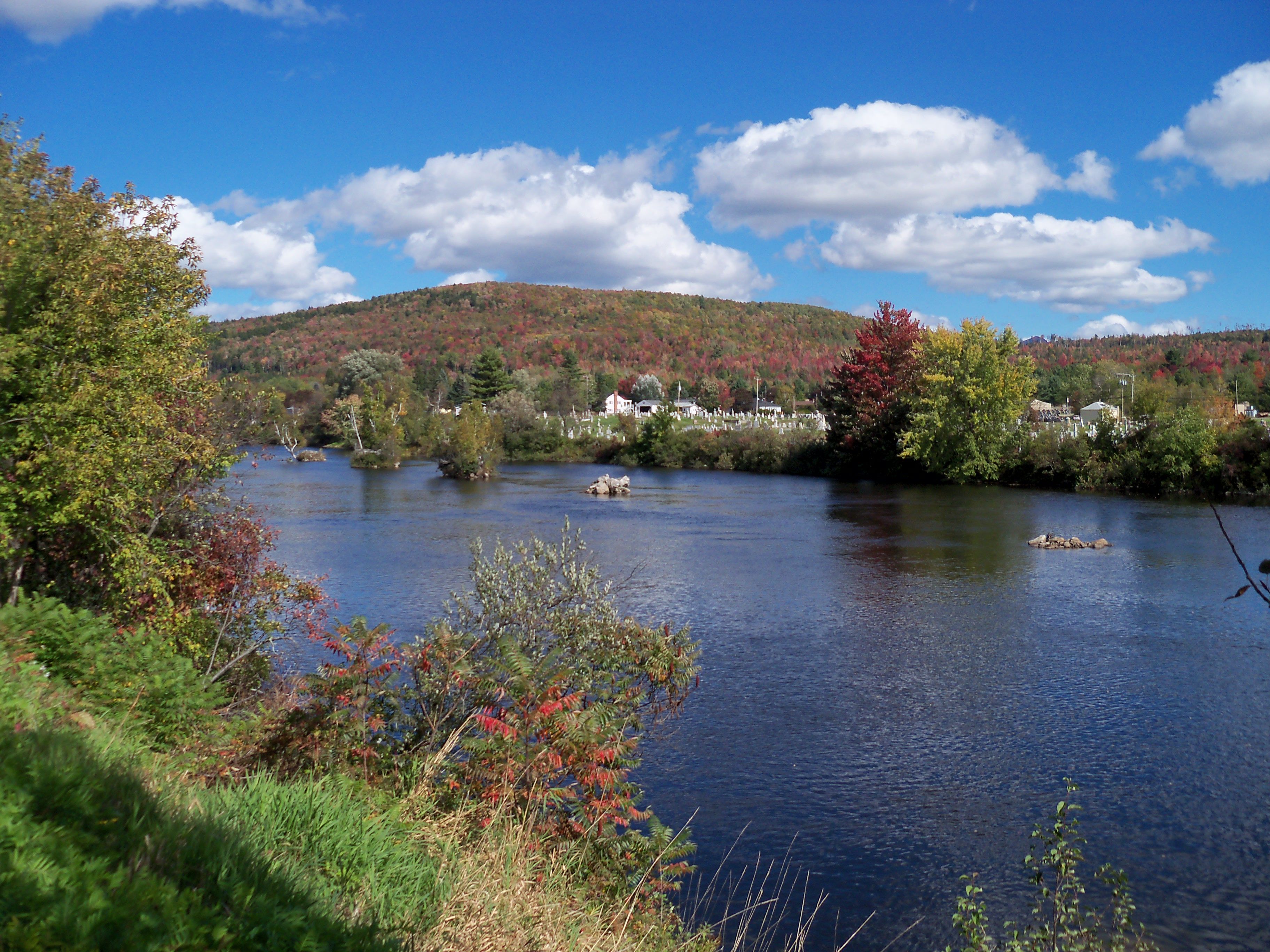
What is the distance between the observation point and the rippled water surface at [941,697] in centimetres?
968

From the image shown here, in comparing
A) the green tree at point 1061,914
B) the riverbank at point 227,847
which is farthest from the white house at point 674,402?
the riverbank at point 227,847

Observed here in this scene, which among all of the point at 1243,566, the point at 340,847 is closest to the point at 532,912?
the point at 340,847

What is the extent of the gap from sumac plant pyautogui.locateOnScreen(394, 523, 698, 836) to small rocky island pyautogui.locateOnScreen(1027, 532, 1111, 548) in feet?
70.6

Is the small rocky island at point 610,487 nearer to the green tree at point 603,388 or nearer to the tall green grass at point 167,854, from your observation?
the tall green grass at point 167,854

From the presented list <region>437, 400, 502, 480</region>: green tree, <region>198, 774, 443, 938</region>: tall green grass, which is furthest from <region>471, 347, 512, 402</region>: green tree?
<region>198, 774, 443, 938</region>: tall green grass

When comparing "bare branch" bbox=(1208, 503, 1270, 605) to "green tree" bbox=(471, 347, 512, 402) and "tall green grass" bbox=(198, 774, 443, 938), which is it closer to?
"tall green grass" bbox=(198, 774, 443, 938)

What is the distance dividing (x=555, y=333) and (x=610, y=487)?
96693 mm

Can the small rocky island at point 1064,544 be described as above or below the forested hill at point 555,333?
below

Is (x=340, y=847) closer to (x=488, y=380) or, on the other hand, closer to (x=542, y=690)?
(x=542, y=690)

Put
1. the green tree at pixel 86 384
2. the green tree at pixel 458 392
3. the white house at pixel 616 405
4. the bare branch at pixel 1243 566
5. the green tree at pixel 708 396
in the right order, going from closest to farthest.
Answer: the bare branch at pixel 1243 566 < the green tree at pixel 86 384 < the green tree at pixel 458 392 < the white house at pixel 616 405 < the green tree at pixel 708 396

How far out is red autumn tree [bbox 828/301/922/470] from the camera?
59250 mm

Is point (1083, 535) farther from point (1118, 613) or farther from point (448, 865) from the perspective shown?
point (448, 865)

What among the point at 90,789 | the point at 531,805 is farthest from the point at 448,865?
the point at 90,789

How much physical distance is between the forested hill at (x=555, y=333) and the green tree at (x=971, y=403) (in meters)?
74.8
